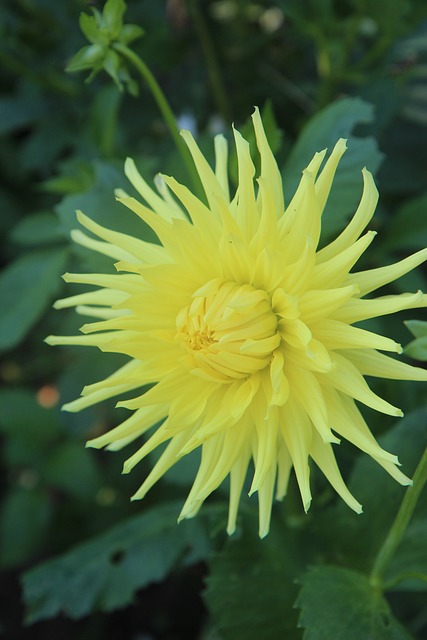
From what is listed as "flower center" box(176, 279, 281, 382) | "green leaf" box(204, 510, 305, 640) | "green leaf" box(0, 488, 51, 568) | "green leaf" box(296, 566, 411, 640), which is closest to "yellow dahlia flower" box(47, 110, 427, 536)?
"flower center" box(176, 279, 281, 382)

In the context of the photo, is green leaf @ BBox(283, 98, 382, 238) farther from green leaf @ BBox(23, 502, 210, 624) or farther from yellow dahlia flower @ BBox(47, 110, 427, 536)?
green leaf @ BBox(23, 502, 210, 624)

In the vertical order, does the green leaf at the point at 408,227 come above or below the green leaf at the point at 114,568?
above

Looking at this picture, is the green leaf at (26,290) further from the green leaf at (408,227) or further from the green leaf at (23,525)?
the green leaf at (408,227)

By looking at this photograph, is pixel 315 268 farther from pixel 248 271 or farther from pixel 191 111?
pixel 191 111


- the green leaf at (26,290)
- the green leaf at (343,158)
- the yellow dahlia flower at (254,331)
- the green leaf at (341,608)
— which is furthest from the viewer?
the green leaf at (26,290)

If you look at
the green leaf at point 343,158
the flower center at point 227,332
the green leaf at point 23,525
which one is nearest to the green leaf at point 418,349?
the flower center at point 227,332

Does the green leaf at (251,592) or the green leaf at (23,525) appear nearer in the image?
the green leaf at (251,592)
